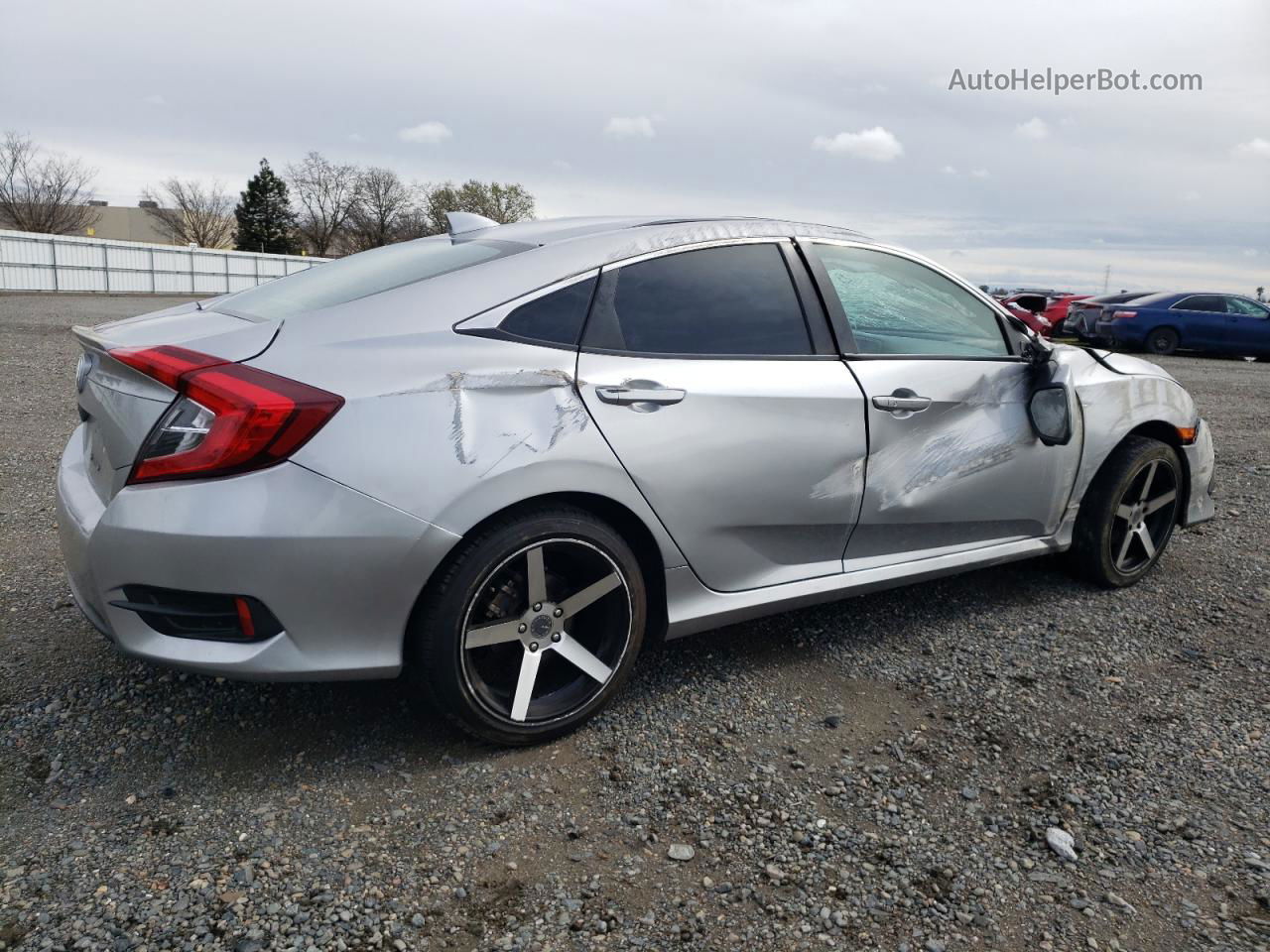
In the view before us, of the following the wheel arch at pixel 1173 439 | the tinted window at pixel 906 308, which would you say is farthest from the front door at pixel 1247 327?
the tinted window at pixel 906 308

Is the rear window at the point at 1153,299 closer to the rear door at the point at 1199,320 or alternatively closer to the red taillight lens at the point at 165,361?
the rear door at the point at 1199,320

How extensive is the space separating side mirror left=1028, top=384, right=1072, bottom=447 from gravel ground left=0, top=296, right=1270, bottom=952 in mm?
768

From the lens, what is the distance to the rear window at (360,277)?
2.94 m

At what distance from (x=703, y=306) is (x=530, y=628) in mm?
1125

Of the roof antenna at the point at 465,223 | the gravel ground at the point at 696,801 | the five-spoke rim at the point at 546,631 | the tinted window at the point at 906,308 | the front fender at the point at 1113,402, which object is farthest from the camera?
the front fender at the point at 1113,402

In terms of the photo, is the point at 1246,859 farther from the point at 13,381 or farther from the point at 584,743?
the point at 13,381

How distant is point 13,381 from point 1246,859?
1014 cm

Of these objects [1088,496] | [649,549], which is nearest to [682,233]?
[649,549]

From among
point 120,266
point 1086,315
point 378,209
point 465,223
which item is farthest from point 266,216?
point 465,223

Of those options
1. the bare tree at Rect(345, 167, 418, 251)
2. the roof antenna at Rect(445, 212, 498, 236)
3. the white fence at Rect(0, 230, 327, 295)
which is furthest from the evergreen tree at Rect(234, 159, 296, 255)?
the roof antenna at Rect(445, 212, 498, 236)

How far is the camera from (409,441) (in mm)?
2490

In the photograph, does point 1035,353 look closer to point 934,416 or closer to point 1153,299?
point 934,416

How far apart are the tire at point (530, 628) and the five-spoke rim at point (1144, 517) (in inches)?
95.7

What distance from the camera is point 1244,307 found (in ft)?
63.4
